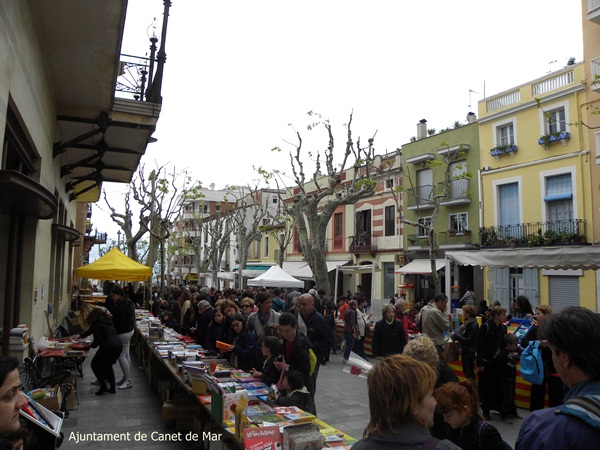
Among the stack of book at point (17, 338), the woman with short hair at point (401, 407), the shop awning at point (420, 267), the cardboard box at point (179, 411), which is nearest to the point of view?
the woman with short hair at point (401, 407)

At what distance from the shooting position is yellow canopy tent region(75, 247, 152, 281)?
39.3 ft

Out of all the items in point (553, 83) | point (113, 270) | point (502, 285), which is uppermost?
point (553, 83)

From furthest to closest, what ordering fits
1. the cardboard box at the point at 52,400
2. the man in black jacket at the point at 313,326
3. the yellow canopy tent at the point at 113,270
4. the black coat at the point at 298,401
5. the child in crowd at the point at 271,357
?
the yellow canopy tent at the point at 113,270, the man in black jacket at the point at 313,326, the cardboard box at the point at 52,400, the child in crowd at the point at 271,357, the black coat at the point at 298,401

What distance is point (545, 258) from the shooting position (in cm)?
1069

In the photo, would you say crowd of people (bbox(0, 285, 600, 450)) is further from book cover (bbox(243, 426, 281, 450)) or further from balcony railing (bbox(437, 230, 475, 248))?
balcony railing (bbox(437, 230, 475, 248))

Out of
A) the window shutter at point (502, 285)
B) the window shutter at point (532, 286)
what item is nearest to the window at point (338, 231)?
the window shutter at point (502, 285)

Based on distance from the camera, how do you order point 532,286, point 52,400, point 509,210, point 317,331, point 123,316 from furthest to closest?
point 509,210 → point 532,286 → point 123,316 → point 317,331 → point 52,400

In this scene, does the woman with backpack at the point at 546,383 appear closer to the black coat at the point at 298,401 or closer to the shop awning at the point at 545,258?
the black coat at the point at 298,401

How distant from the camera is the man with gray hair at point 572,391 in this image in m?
1.57

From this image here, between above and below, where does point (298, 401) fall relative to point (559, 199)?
below

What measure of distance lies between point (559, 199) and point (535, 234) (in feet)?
5.75

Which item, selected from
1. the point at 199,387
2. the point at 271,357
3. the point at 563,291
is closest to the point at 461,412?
the point at 271,357

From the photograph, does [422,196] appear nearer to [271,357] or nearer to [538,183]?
[538,183]

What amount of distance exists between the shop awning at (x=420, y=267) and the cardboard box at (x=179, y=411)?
1946 centimetres
